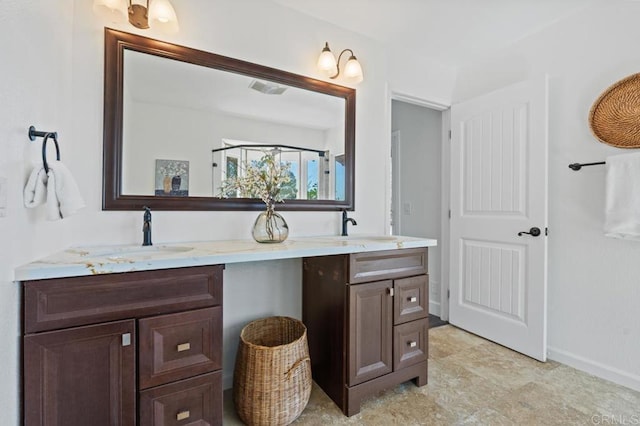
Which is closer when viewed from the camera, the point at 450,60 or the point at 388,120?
the point at 388,120

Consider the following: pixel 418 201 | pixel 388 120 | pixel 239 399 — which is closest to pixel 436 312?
pixel 418 201

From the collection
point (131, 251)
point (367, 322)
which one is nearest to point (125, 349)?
point (131, 251)

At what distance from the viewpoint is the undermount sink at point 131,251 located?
4.29ft

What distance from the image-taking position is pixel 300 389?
4.94ft

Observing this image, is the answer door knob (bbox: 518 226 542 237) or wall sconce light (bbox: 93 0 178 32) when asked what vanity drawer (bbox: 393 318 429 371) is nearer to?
door knob (bbox: 518 226 542 237)

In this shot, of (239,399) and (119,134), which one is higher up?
(119,134)

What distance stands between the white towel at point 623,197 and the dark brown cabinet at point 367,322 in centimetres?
111

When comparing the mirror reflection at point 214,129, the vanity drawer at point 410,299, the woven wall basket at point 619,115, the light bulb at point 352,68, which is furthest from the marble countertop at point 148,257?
the woven wall basket at point 619,115

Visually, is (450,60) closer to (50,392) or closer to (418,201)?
(418,201)

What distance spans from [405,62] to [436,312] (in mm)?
2411

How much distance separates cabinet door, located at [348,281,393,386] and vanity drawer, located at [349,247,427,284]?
0.05m

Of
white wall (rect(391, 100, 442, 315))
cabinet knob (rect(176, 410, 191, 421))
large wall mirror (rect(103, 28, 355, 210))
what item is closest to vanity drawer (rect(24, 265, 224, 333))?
cabinet knob (rect(176, 410, 191, 421))

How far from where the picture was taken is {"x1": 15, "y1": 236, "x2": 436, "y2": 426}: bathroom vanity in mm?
954

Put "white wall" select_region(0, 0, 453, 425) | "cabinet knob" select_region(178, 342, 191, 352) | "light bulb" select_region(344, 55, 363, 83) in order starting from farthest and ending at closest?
"light bulb" select_region(344, 55, 363, 83), "cabinet knob" select_region(178, 342, 191, 352), "white wall" select_region(0, 0, 453, 425)
